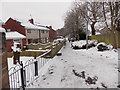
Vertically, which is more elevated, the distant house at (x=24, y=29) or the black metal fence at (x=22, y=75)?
the distant house at (x=24, y=29)

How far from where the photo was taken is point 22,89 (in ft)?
15.5

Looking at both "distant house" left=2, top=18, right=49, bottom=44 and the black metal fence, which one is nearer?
the black metal fence

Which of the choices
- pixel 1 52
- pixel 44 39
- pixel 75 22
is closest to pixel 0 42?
pixel 1 52

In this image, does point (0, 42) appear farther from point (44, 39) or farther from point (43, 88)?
point (44, 39)

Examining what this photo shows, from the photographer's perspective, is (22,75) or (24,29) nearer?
(22,75)

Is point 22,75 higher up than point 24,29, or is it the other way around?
point 24,29

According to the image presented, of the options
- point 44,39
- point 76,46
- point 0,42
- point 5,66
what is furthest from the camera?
point 44,39

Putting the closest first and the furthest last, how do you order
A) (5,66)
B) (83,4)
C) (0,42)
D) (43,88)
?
(0,42) → (5,66) → (43,88) → (83,4)

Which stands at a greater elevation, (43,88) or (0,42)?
(0,42)

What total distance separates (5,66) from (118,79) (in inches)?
187

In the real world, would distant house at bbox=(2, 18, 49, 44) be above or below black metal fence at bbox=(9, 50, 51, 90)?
above

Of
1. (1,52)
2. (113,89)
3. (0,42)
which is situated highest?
(0,42)

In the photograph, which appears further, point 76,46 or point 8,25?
point 8,25

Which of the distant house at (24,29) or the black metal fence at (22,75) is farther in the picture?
the distant house at (24,29)
